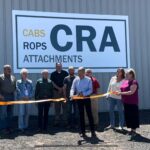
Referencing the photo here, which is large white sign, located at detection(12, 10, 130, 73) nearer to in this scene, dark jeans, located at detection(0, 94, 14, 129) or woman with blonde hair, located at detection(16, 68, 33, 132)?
woman with blonde hair, located at detection(16, 68, 33, 132)

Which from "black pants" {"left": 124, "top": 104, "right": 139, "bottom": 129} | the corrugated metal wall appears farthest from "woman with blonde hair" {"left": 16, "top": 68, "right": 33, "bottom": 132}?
"black pants" {"left": 124, "top": 104, "right": 139, "bottom": 129}

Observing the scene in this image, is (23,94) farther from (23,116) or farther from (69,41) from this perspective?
(69,41)

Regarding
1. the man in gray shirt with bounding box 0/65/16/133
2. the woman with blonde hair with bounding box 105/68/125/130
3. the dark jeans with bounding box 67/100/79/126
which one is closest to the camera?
the man in gray shirt with bounding box 0/65/16/133

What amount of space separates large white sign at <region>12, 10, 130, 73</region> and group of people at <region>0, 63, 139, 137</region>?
2040 millimetres

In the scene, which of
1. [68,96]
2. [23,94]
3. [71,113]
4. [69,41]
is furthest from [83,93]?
[69,41]

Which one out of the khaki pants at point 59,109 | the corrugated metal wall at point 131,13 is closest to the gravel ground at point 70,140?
the khaki pants at point 59,109

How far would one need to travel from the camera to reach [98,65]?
1792 centimetres

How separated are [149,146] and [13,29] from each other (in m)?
6.61

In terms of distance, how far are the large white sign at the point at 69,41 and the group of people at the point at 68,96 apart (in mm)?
2040

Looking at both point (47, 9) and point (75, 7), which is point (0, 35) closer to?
point (47, 9)

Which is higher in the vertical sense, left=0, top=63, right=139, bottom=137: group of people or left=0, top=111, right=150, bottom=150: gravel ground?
left=0, top=63, right=139, bottom=137: group of people

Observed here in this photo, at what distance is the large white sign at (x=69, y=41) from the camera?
1670 cm

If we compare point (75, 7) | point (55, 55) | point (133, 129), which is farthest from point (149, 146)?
point (75, 7)

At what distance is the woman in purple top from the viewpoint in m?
13.4
